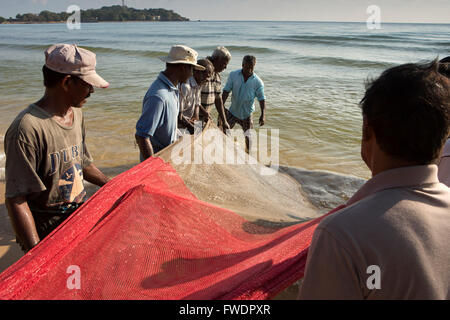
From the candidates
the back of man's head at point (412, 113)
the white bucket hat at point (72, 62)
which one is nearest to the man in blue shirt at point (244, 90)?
the white bucket hat at point (72, 62)

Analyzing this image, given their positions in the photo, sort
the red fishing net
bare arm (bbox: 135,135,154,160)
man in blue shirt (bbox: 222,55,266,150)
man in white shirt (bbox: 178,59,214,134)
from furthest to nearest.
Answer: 1. man in blue shirt (bbox: 222,55,266,150)
2. man in white shirt (bbox: 178,59,214,134)
3. bare arm (bbox: 135,135,154,160)
4. the red fishing net

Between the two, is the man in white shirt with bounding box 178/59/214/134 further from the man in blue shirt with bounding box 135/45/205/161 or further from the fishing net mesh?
the fishing net mesh

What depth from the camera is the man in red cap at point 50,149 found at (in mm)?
1688

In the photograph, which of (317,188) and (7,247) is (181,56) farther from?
(317,188)

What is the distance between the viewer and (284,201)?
3.23 meters

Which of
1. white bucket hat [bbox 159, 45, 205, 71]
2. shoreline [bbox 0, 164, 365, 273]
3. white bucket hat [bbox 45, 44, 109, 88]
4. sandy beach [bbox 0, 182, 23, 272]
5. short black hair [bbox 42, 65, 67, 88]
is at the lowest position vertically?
sandy beach [bbox 0, 182, 23, 272]

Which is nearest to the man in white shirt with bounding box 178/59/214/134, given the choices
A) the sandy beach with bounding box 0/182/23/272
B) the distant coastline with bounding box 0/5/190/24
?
the sandy beach with bounding box 0/182/23/272

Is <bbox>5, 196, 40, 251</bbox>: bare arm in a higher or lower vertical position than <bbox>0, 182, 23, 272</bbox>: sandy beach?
higher

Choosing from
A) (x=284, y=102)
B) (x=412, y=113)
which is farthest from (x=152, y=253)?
(x=284, y=102)

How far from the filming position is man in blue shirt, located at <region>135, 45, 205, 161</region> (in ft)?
9.19

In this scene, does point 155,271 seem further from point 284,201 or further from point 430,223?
point 284,201

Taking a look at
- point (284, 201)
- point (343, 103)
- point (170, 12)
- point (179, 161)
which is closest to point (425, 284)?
point (179, 161)

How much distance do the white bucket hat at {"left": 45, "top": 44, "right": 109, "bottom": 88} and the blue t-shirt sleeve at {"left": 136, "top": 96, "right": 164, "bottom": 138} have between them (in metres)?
0.89
